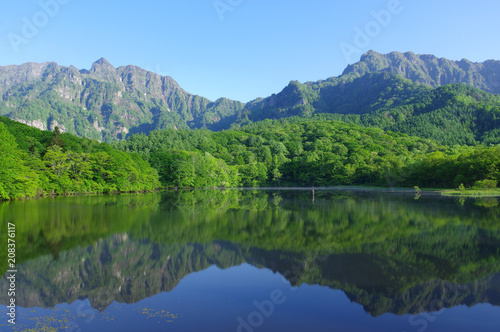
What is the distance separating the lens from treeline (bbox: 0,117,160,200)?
4338cm

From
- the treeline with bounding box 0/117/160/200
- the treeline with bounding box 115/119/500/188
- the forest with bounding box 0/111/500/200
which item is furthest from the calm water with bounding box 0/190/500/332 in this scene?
the treeline with bounding box 115/119/500/188

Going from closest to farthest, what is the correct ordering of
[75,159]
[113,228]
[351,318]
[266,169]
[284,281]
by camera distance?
[351,318] < [284,281] < [113,228] < [75,159] < [266,169]

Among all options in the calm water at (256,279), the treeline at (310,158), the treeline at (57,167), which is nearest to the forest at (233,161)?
the treeline at (57,167)

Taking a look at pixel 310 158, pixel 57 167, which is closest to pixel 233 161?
pixel 310 158

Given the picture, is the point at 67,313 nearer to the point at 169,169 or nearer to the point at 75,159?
the point at 75,159

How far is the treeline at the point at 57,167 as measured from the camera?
142ft

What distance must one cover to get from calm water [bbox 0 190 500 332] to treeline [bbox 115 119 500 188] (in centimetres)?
5996

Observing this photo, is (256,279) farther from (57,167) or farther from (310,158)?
(310,158)

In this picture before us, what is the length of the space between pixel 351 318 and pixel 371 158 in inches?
4171

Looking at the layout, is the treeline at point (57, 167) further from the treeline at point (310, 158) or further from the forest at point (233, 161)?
the treeline at point (310, 158)

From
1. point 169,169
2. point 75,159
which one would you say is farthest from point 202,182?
point 75,159

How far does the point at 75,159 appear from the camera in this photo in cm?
6100

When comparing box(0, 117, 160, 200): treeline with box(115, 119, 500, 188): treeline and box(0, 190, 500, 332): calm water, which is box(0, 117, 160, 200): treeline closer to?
box(115, 119, 500, 188): treeline

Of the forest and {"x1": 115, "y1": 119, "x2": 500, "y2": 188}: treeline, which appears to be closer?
the forest
